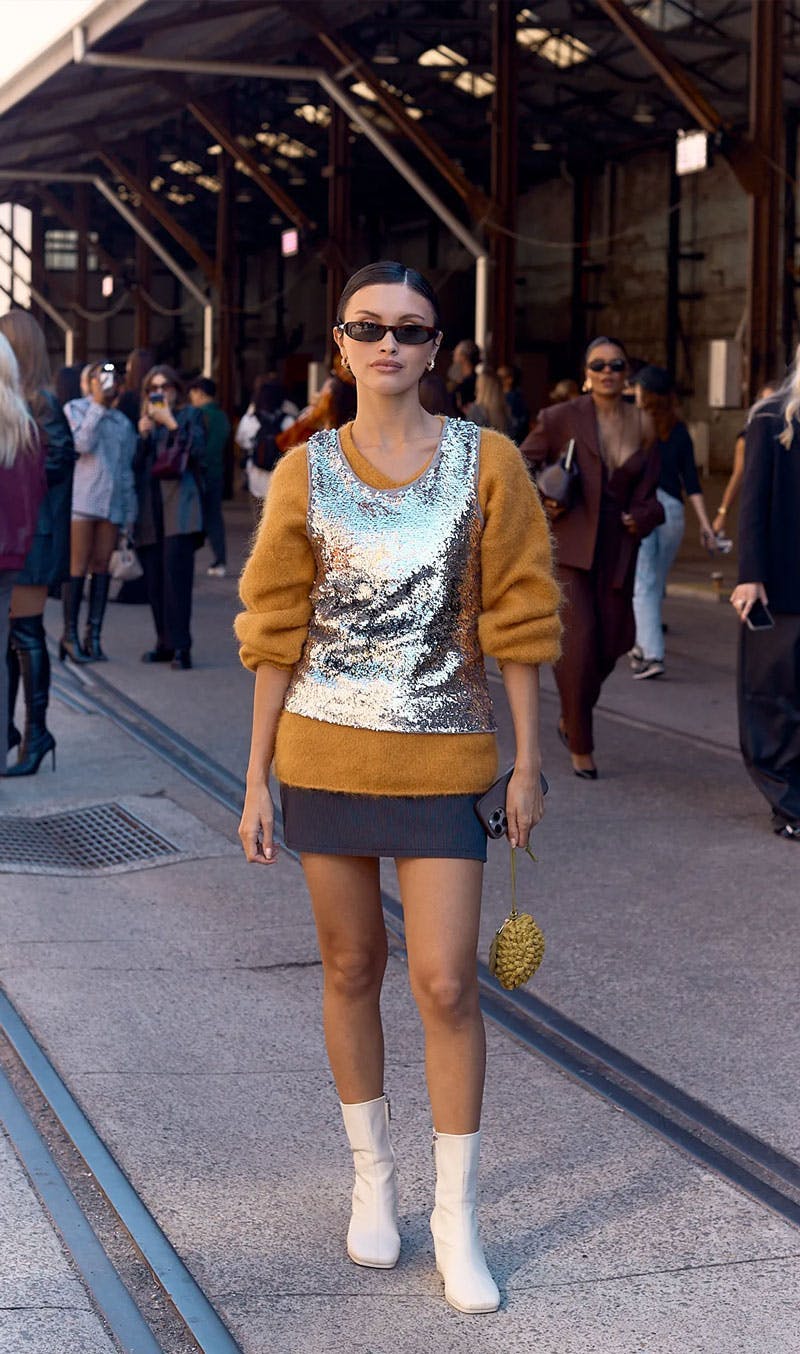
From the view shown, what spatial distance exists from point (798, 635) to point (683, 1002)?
2.48 meters

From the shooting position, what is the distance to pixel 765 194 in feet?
59.0

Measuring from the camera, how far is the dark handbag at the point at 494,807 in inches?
139

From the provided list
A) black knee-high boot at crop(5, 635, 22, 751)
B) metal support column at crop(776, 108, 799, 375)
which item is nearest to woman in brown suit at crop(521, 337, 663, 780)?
black knee-high boot at crop(5, 635, 22, 751)

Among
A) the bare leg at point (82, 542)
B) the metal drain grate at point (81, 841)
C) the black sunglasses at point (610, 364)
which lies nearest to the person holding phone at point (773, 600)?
the black sunglasses at point (610, 364)

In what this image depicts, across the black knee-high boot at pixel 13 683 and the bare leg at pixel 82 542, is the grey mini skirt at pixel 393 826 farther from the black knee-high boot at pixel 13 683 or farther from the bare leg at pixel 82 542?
the bare leg at pixel 82 542

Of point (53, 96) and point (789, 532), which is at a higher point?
point (53, 96)

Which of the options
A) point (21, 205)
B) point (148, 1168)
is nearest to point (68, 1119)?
point (148, 1168)

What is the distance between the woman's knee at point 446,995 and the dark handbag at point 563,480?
5.25 m

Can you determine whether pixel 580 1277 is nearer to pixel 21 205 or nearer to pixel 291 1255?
pixel 291 1255

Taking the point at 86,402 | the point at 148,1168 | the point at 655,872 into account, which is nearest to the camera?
the point at 148,1168

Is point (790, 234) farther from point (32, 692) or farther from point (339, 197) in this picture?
point (32, 692)

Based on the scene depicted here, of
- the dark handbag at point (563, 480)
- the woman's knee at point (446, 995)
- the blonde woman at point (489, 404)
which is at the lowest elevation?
the woman's knee at point (446, 995)

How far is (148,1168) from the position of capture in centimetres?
420

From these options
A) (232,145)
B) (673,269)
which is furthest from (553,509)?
(673,269)
